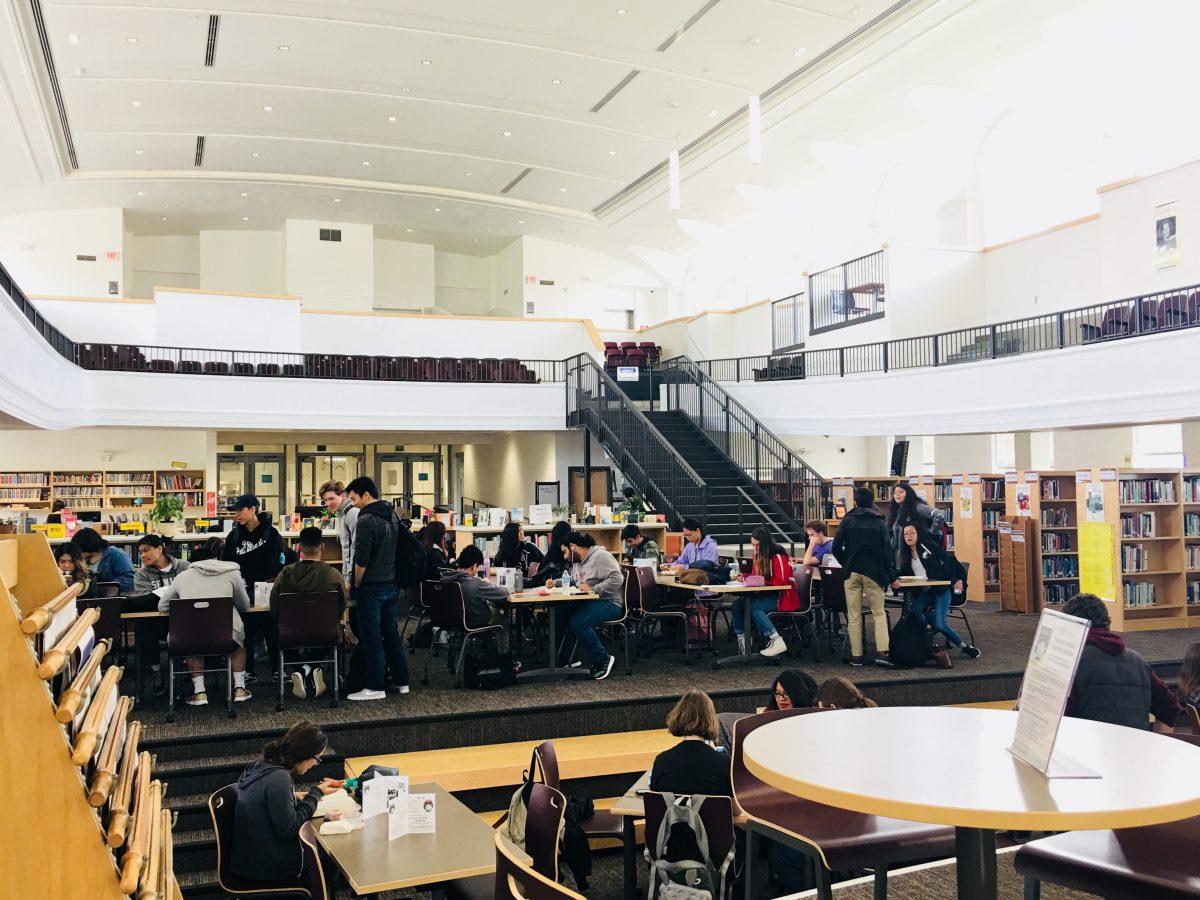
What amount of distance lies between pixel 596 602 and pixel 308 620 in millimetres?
2203

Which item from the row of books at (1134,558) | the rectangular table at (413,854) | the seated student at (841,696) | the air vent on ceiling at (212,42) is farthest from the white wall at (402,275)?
the rectangular table at (413,854)

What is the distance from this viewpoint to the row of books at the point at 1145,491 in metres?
9.88

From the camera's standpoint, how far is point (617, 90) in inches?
672

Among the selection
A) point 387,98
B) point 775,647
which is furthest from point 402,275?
point 775,647

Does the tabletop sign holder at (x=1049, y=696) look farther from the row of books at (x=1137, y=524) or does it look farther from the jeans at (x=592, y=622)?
the row of books at (x=1137, y=524)

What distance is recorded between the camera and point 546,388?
17.5m

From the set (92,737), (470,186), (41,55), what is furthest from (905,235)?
(92,737)

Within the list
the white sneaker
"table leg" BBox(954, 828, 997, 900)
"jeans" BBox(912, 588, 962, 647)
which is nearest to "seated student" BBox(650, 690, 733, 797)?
"table leg" BBox(954, 828, 997, 900)

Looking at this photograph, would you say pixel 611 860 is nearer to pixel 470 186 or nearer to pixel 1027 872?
pixel 1027 872

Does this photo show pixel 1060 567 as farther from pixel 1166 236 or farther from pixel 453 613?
pixel 453 613

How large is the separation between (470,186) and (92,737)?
22069mm

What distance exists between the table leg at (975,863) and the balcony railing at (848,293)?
1597cm

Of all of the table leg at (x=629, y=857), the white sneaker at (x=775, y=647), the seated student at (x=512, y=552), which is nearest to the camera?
the table leg at (x=629, y=857)

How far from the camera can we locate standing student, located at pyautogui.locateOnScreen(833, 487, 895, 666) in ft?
25.4
